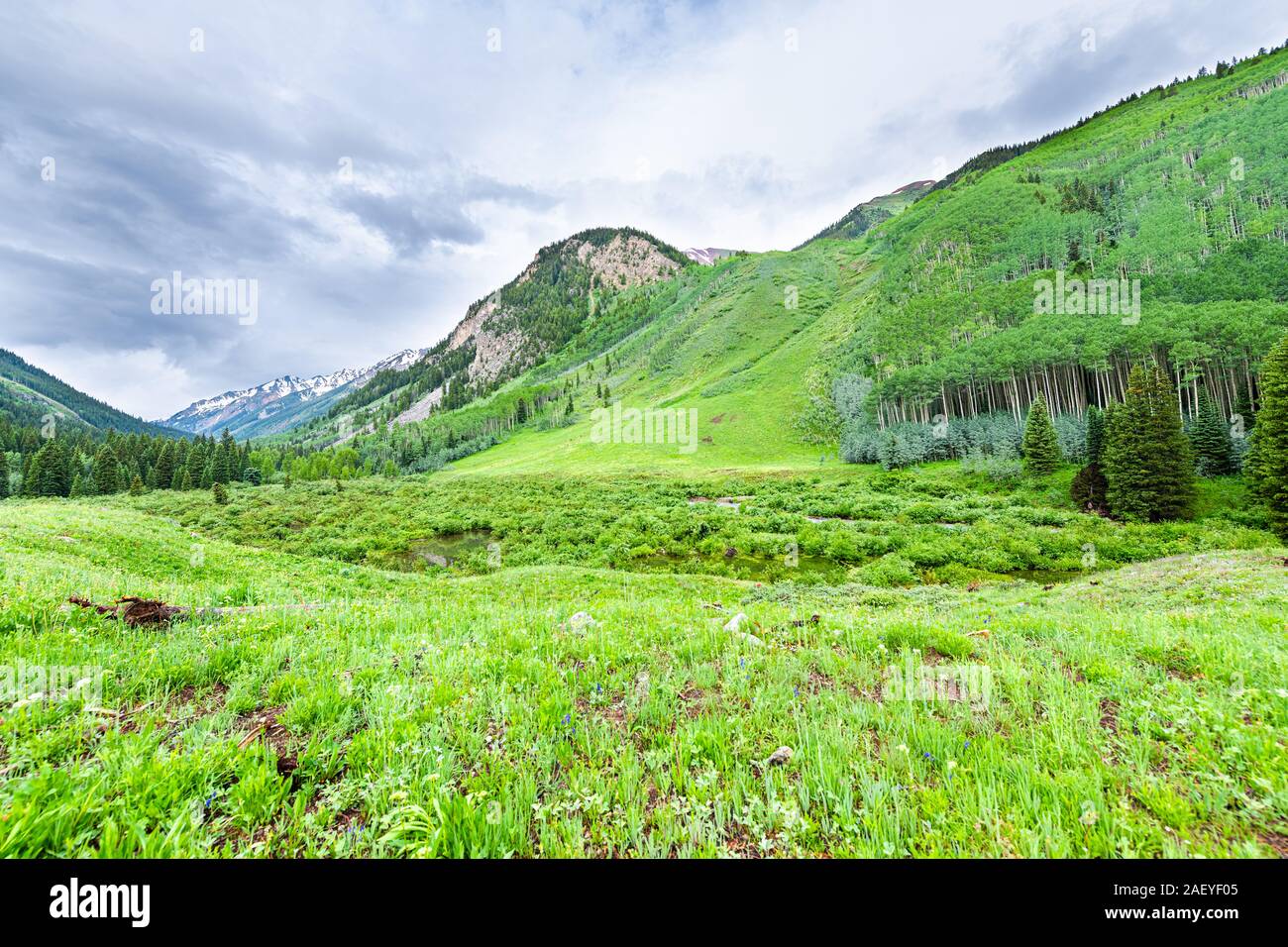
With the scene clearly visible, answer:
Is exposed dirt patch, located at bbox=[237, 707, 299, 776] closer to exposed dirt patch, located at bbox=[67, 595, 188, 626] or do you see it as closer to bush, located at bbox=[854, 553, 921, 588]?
exposed dirt patch, located at bbox=[67, 595, 188, 626]

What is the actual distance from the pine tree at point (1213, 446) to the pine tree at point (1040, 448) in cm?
1092

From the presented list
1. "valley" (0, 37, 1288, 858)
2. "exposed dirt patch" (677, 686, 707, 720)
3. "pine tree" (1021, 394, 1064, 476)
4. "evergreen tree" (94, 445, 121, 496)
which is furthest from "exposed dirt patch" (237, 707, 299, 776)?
"evergreen tree" (94, 445, 121, 496)

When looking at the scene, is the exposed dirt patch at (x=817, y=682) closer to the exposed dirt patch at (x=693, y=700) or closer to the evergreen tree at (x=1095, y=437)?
the exposed dirt patch at (x=693, y=700)

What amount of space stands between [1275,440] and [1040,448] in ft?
84.9

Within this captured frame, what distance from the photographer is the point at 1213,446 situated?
43.9 m

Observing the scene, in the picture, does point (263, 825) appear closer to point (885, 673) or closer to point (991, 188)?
point (885, 673)

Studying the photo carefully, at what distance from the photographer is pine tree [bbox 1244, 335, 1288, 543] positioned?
94.2 feet

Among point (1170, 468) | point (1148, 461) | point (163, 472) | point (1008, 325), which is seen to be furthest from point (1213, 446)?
point (163, 472)

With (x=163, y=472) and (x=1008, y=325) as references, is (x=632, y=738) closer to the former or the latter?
(x=163, y=472)

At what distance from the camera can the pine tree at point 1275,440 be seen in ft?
94.2

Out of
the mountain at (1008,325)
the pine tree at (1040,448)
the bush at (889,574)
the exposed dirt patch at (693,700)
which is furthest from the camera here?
the mountain at (1008,325)

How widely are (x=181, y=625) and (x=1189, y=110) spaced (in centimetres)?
30079

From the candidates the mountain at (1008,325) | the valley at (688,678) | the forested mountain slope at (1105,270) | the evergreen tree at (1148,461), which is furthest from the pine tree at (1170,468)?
the forested mountain slope at (1105,270)
